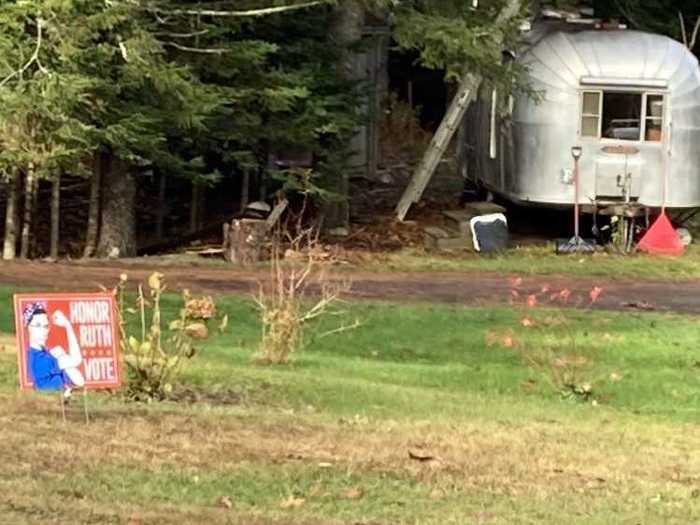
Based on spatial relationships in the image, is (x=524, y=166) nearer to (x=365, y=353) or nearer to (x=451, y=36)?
(x=451, y=36)

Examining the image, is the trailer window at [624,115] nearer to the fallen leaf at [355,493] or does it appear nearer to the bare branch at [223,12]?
the bare branch at [223,12]

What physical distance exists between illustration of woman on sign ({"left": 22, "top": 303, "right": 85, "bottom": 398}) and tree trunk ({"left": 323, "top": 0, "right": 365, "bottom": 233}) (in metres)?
14.5

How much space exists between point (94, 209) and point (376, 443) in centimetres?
1399

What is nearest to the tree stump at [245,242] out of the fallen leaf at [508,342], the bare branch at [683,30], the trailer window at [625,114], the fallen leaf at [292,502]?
the trailer window at [625,114]

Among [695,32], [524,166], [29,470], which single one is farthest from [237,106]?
[29,470]

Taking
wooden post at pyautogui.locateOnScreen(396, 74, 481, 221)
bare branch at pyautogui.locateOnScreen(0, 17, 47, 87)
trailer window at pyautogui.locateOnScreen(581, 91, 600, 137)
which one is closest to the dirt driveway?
bare branch at pyautogui.locateOnScreen(0, 17, 47, 87)

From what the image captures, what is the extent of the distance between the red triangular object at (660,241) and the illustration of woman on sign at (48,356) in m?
15.5

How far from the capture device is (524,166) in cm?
2292

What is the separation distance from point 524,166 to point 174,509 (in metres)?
17.9

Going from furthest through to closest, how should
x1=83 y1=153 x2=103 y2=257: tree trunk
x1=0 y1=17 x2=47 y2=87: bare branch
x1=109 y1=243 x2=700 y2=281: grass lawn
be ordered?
x1=83 y1=153 x2=103 y2=257: tree trunk → x1=109 y1=243 x2=700 y2=281: grass lawn → x1=0 y1=17 x2=47 y2=87: bare branch

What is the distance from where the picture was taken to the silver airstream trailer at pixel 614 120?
22297 mm

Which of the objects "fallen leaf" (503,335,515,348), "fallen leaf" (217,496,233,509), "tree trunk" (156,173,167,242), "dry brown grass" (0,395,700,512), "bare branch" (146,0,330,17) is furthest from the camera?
"tree trunk" (156,173,167,242)

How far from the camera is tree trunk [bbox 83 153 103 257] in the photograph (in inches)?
810

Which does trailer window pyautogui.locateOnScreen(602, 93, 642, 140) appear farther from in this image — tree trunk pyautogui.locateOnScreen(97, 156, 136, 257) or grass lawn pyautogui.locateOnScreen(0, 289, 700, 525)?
grass lawn pyautogui.locateOnScreen(0, 289, 700, 525)
